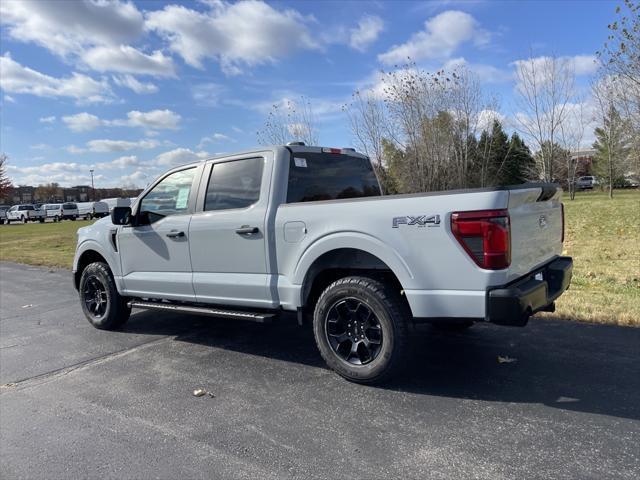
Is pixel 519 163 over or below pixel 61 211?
over

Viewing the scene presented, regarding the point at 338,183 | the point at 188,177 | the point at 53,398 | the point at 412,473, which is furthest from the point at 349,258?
the point at 53,398

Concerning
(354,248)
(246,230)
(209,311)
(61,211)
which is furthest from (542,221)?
(61,211)

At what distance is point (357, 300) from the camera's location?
3.80 metres

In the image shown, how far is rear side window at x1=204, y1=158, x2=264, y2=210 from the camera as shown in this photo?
4508mm

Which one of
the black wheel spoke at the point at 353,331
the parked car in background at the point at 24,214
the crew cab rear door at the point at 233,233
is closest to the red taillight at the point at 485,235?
the black wheel spoke at the point at 353,331

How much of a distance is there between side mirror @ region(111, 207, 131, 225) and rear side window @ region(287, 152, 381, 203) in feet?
6.94

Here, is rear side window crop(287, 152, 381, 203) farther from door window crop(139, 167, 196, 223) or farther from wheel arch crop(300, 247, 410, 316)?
door window crop(139, 167, 196, 223)

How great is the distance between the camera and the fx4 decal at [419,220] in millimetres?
3340

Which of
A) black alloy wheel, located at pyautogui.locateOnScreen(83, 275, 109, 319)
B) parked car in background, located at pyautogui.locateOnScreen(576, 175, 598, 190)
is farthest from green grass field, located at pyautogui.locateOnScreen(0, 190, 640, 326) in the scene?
parked car in background, located at pyautogui.locateOnScreen(576, 175, 598, 190)

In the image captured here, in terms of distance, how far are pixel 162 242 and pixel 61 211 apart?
4844cm

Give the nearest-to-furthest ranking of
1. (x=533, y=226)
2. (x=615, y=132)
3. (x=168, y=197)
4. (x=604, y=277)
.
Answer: (x=533, y=226) < (x=168, y=197) < (x=604, y=277) < (x=615, y=132)

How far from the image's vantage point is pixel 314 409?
3.47 meters

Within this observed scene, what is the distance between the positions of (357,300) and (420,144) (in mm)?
20620

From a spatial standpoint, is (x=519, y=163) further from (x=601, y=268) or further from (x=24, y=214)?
(x=24, y=214)
